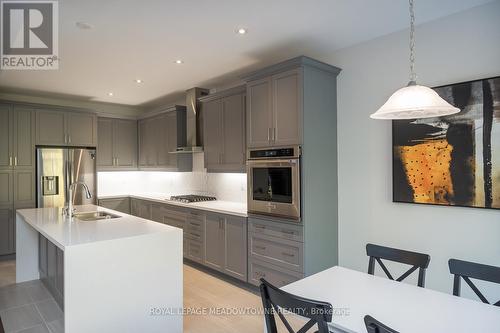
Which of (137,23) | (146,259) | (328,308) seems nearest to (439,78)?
(328,308)

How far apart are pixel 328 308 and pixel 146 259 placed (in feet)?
5.45

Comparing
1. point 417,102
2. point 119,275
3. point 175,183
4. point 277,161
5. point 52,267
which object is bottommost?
point 52,267

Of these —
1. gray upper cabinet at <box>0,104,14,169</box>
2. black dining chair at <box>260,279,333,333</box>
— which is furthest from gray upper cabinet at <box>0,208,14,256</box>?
black dining chair at <box>260,279,333,333</box>

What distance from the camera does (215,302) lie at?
10.7 feet

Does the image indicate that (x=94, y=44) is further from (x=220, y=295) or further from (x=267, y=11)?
(x=220, y=295)

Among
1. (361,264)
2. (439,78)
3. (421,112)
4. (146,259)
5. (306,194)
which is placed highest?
(439,78)

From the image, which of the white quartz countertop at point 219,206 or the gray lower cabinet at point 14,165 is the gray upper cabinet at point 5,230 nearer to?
the gray lower cabinet at point 14,165

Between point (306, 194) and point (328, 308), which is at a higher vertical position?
point (306, 194)

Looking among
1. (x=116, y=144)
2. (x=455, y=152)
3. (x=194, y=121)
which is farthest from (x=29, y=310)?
(x=455, y=152)

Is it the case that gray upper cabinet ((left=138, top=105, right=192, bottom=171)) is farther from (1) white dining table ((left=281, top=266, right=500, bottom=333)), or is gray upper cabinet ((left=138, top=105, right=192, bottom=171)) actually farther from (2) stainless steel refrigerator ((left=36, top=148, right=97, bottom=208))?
(1) white dining table ((left=281, top=266, right=500, bottom=333))

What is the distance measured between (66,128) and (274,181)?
13.7 feet

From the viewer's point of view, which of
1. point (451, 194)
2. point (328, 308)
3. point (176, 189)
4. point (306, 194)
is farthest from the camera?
point (176, 189)

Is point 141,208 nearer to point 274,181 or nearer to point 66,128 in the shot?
point 66,128

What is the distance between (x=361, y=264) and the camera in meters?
3.17
